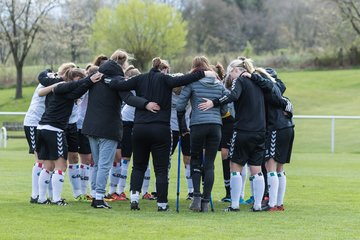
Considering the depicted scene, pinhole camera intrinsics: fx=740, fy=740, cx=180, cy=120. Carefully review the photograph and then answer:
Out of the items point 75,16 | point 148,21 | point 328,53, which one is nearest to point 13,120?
point 75,16

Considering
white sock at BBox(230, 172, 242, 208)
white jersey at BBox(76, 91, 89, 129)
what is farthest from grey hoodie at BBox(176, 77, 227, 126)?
white jersey at BBox(76, 91, 89, 129)

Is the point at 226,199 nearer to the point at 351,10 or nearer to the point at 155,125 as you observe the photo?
the point at 155,125

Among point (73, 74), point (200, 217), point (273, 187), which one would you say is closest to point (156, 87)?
point (73, 74)

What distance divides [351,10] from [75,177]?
→ 42.1 meters

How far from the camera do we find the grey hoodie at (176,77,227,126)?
1010cm

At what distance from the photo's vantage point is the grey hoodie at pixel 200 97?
10102 millimetres

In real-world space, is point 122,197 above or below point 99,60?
below

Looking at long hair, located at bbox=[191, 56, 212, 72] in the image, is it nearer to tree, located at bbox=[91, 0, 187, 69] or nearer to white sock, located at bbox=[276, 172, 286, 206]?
white sock, located at bbox=[276, 172, 286, 206]

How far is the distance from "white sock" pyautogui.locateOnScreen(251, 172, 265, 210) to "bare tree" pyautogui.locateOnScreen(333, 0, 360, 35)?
40.9 metres

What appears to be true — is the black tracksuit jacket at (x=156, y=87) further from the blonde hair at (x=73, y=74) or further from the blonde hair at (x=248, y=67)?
the blonde hair at (x=73, y=74)

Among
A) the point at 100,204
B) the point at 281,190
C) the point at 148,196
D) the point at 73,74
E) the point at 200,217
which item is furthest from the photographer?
the point at 148,196

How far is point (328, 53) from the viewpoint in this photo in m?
54.4

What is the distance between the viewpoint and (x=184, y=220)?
9297 millimetres

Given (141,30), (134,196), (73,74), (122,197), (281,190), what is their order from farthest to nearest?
(141,30), (122,197), (73,74), (281,190), (134,196)
